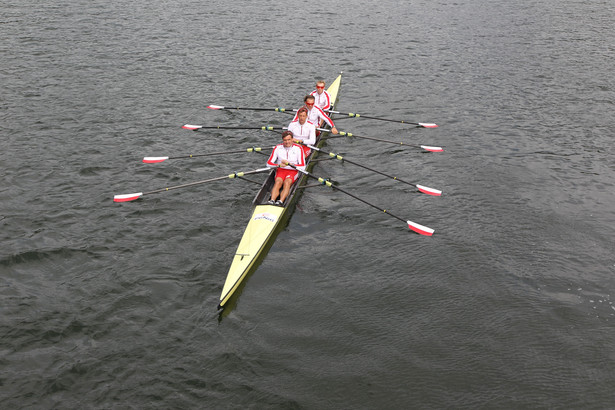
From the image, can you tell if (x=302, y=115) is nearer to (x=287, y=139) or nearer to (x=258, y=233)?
(x=287, y=139)

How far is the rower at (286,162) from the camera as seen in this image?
1491 cm

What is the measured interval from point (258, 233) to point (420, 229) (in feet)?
14.1

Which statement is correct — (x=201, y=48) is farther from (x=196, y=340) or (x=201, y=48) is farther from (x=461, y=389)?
(x=461, y=389)

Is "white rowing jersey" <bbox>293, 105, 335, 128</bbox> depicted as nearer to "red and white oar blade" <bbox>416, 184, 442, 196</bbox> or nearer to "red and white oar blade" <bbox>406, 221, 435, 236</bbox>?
"red and white oar blade" <bbox>416, 184, 442, 196</bbox>

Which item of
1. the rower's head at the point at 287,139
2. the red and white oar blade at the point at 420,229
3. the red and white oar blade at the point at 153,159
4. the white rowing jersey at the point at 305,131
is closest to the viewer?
the red and white oar blade at the point at 420,229

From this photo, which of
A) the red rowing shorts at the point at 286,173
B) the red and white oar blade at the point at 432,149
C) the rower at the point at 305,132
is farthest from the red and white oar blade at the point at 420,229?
the red and white oar blade at the point at 432,149

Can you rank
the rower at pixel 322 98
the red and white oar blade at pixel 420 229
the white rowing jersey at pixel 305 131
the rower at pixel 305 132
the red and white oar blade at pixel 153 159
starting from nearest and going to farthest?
the red and white oar blade at pixel 420 229, the red and white oar blade at pixel 153 159, the rower at pixel 305 132, the white rowing jersey at pixel 305 131, the rower at pixel 322 98

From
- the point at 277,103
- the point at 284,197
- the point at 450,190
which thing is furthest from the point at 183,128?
the point at 450,190

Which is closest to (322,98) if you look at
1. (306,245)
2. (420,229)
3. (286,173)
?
(286,173)

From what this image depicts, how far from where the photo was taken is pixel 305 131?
17547mm

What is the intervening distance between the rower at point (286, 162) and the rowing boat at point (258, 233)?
26 cm

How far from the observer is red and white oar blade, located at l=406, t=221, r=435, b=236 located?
14188 mm

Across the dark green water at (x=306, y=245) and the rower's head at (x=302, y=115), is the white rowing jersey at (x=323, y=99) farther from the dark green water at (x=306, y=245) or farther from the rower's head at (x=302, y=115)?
the rower's head at (x=302, y=115)

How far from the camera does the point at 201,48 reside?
29141mm
